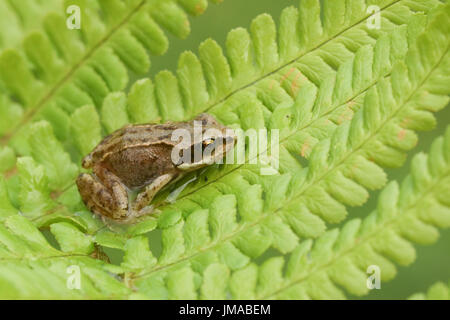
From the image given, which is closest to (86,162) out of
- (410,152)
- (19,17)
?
(19,17)

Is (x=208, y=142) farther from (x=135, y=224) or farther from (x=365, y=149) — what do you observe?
(x=365, y=149)

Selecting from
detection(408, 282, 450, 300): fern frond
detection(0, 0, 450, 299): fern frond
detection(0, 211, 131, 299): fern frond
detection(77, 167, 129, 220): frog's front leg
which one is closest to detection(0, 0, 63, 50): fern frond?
detection(0, 0, 450, 299): fern frond

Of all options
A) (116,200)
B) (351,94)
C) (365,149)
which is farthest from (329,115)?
(116,200)

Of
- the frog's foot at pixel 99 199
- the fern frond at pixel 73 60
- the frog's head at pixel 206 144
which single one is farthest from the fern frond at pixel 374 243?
the fern frond at pixel 73 60

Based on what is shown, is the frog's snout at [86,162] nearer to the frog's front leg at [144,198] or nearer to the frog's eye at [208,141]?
the frog's front leg at [144,198]

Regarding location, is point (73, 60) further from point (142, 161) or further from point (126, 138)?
point (142, 161)

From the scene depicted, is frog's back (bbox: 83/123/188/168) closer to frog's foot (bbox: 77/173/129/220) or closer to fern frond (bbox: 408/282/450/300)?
frog's foot (bbox: 77/173/129/220)

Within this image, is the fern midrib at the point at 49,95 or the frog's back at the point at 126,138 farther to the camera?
the frog's back at the point at 126,138
